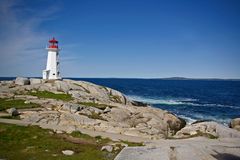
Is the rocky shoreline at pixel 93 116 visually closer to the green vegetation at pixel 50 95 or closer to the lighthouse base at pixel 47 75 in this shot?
the green vegetation at pixel 50 95

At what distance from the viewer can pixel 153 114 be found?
36938mm

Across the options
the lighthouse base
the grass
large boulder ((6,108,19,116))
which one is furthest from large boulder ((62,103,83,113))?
the lighthouse base

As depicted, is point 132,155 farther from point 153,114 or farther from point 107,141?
point 153,114

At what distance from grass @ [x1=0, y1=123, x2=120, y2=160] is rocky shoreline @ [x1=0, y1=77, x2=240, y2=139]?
204 centimetres

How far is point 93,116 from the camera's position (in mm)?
32000

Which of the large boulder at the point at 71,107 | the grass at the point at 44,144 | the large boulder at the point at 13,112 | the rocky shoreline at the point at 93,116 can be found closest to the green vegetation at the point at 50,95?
the rocky shoreline at the point at 93,116

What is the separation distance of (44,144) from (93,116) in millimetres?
11514

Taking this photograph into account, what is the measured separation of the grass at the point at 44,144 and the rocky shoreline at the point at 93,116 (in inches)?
80.2

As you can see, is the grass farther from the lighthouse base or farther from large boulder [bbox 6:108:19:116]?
the lighthouse base

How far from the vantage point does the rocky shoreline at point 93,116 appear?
28.5m

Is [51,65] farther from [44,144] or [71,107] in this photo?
[44,144]

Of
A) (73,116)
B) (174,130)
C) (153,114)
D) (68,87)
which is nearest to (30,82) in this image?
(68,87)

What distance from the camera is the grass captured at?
1828cm

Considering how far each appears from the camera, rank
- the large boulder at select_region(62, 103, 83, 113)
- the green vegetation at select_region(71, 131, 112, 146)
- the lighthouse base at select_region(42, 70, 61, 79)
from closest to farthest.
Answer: the green vegetation at select_region(71, 131, 112, 146) → the large boulder at select_region(62, 103, 83, 113) → the lighthouse base at select_region(42, 70, 61, 79)
